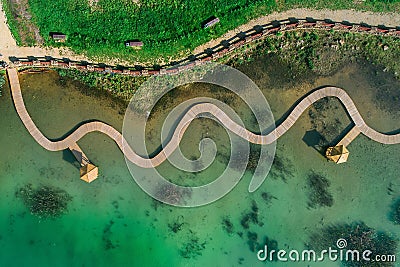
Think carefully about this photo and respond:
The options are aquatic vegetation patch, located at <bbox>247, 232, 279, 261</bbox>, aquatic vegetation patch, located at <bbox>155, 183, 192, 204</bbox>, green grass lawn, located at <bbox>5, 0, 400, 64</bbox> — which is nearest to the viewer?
green grass lawn, located at <bbox>5, 0, 400, 64</bbox>

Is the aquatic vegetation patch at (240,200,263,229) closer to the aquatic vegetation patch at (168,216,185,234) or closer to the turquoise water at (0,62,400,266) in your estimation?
the turquoise water at (0,62,400,266)

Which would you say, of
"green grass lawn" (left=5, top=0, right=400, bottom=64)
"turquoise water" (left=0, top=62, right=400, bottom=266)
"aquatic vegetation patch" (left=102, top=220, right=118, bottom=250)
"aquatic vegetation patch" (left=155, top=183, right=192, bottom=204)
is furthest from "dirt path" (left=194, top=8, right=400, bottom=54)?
"aquatic vegetation patch" (left=102, top=220, right=118, bottom=250)

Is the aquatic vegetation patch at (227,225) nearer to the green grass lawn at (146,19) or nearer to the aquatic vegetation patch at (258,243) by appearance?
the aquatic vegetation patch at (258,243)

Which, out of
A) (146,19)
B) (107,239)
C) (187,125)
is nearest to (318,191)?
(187,125)

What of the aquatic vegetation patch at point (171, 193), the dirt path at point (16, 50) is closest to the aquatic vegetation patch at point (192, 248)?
the aquatic vegetation patch at point (171, 193)

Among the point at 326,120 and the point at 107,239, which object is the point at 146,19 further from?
the point at 107,239
